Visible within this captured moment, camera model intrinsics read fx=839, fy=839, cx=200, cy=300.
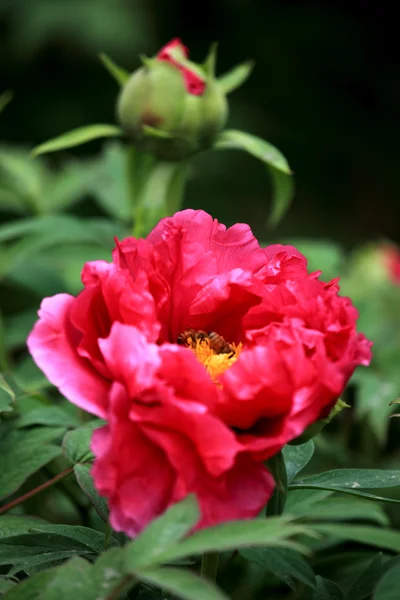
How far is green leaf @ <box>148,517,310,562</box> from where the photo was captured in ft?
1.15

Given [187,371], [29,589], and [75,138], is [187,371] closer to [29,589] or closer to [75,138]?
[29,589]

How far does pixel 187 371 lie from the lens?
1.36 feet

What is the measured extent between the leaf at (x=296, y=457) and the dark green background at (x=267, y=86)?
7.34 feet

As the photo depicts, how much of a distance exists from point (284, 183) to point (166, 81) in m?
0.16

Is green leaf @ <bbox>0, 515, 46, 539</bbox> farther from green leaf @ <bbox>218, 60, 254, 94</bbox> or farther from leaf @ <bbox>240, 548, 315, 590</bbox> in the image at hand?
green leaf @ <bbox>218, 60, 254, 94</bbox>

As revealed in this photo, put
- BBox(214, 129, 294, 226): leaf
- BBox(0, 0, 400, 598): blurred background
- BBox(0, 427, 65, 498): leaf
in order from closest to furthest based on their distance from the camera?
BBox(0, 427, 65, 498): leaf, BBox(214, 129, 294, 226): leaf, BBox(0, 0, 400, 598): blurred background

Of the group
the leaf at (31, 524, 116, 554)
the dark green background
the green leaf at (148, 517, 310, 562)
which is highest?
the green leaf at (148, 517, 310, 562)

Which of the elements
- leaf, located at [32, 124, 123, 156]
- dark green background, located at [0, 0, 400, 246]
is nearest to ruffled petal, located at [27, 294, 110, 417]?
leaf, located at [32, 124, 123, 156]

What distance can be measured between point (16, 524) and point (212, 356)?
0.55 feet

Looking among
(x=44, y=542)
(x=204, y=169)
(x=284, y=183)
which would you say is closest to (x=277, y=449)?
(x=44, y=542)

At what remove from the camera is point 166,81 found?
738 mm

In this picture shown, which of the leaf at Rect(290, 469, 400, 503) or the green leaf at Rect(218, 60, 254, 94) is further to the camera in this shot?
the green leaf at Rect(218, 60, 254, 94)

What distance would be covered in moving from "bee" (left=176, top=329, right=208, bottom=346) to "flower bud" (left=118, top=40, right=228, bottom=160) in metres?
0.27

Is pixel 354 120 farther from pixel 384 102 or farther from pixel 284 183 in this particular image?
pixel 284 183
